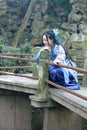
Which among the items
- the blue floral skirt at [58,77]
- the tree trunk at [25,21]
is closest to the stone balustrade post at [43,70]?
the blue floral skirt at [58,77]

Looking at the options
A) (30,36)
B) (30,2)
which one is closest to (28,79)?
(30,36)

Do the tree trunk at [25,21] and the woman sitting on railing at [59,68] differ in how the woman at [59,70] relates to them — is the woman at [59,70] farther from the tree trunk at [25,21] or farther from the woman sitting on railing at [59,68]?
the tree trunk at [25,21]

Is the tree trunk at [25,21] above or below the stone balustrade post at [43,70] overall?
above

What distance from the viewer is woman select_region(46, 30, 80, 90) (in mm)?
5344

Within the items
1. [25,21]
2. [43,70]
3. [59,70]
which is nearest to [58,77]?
[59,70]

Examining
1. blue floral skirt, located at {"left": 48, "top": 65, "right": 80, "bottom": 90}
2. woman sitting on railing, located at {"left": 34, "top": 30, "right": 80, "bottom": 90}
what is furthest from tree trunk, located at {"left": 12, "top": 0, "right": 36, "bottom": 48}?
blue floral skirt, located at {"left": 48, "top": 65, "right": 80, "bottom": 90}

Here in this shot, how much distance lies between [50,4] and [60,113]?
39.3 feet

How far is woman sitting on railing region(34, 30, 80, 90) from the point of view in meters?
5.35

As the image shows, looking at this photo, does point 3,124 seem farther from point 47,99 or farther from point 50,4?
point 50,4

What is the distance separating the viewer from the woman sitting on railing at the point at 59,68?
5347 millimetres

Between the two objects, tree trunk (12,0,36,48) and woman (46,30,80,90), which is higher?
tree trunk (12,0,36,48)

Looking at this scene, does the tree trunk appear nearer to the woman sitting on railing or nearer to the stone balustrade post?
the woman sitting on railing

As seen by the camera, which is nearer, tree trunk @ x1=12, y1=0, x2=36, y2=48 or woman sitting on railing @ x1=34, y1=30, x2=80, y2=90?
woman sitting on railing @ x1=34, y1=30, x2=80, y2=90

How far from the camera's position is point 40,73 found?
5379 millimetres
